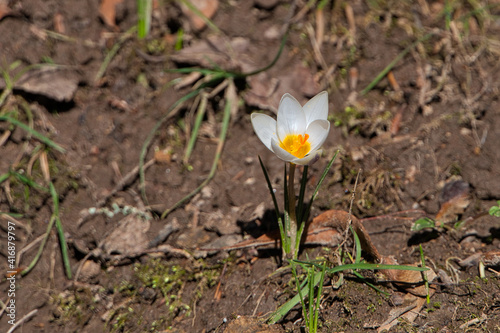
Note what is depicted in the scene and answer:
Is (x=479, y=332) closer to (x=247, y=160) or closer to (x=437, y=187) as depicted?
(x=437, y=187)

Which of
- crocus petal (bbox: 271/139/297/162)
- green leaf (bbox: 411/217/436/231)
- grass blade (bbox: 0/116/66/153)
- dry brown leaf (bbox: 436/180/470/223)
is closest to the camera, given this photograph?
crocus petal (bbox: 271/139/297/162)

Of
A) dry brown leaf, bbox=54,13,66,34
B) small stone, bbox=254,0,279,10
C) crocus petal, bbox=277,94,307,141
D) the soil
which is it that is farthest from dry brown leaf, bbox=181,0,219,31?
crocus petal, bbox=277,94,307,141

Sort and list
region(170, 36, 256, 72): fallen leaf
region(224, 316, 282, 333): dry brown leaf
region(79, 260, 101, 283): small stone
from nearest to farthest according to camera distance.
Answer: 1. region(224, 316, 282, 333): dry brown leaf
2. region(79, 260, 101, 283): small stone
3. region(170, 36, 256, 72): fallen leaf

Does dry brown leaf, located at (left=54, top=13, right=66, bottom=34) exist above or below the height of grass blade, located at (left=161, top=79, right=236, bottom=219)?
above

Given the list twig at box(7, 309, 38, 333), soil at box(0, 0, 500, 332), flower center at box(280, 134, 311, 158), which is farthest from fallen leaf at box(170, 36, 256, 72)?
twig at box(7, 309, 38, 333)

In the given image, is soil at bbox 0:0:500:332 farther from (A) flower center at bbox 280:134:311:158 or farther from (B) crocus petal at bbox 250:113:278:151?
(B) crocus petal at bbox 250:113:278:151

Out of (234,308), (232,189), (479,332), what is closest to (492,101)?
(479,332)

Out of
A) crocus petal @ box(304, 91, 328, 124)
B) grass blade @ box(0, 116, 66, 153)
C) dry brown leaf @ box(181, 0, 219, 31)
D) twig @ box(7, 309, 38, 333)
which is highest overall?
dry brown leaf @ box(181, 0, 219, 31)

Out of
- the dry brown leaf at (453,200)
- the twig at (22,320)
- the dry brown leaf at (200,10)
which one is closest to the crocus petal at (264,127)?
the dry brown leaf at (453,200)

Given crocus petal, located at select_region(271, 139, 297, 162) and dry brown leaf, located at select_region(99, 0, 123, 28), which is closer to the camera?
crocus petal, located at select_region(271, 139, 297, 162)
